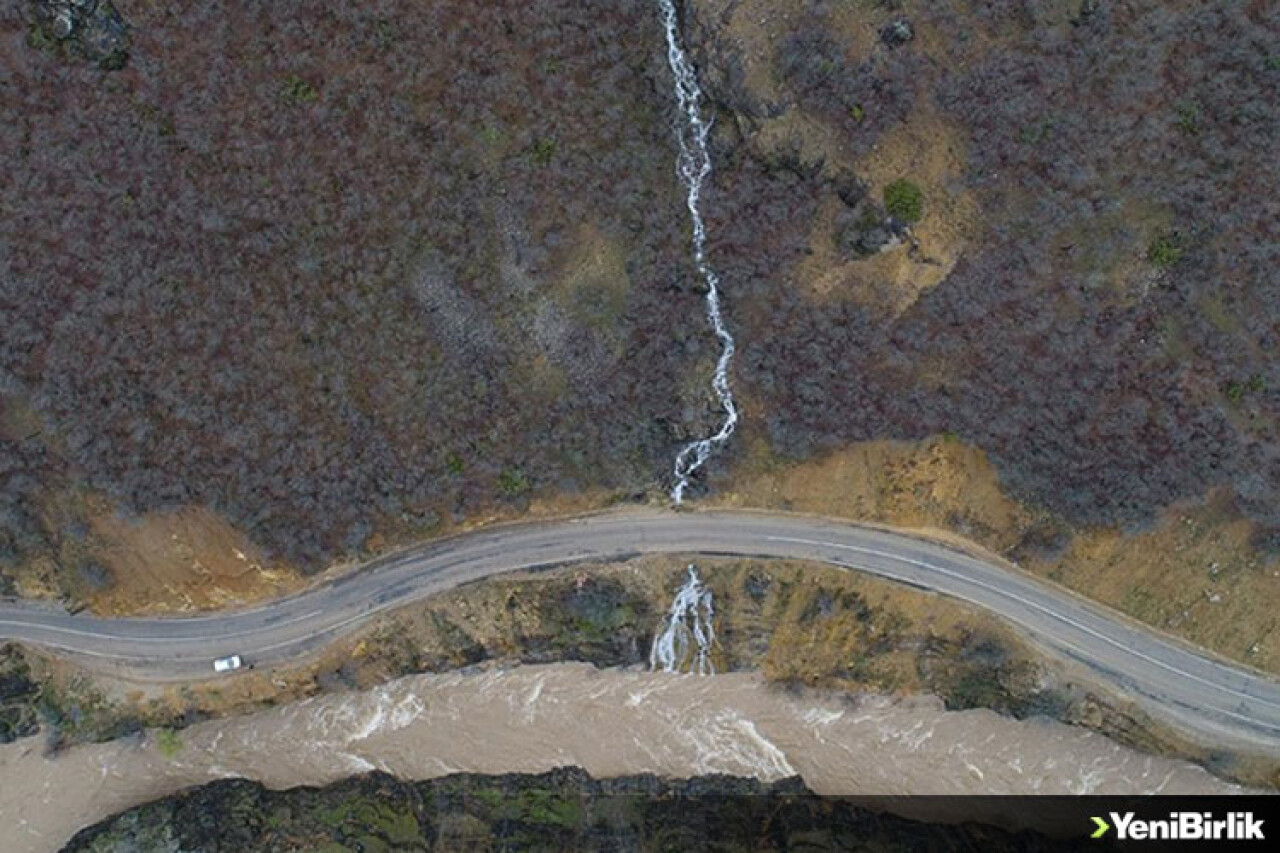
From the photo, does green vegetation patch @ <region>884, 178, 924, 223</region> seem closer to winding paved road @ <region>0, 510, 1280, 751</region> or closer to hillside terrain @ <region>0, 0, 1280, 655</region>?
hillside terrain @ <region>0, 0, 1280, 655</region>

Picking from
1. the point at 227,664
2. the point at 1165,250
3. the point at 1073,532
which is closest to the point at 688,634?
the point at 1073,532

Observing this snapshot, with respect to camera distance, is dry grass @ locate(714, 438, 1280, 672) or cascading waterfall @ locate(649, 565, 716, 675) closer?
dry grass @ locate(714, 438, 1280, 672)

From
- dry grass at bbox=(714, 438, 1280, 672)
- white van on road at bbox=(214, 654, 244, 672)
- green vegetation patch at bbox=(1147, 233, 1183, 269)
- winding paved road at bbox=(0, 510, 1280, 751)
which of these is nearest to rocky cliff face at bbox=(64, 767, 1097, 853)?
white van on road at bbox=(214, 654, 244, 672)

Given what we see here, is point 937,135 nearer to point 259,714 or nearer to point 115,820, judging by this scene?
point 259,714

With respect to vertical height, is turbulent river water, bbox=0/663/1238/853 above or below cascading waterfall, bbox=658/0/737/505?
below

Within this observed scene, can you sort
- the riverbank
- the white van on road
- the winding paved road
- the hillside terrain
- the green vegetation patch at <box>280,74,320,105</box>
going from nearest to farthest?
the hillside terrain, the green vegetation patch at <box>280,74,320,105</box>, the riverbank, the winding paved road, the white van on road

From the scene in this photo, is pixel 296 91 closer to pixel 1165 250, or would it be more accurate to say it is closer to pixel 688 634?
pixel 688 634
